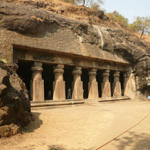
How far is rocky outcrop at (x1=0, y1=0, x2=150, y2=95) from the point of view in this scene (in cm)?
820

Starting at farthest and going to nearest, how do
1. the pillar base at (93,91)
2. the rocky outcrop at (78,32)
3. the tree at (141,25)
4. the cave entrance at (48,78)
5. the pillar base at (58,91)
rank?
1. the tree at (141,25)
2. the cave entrance at (48,78)
3. the pillar base at (93,91)
4. the pillar base at (58,91)
5. the rocky outcrop at (78,32)

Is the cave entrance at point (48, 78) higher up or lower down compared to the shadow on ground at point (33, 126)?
higher up

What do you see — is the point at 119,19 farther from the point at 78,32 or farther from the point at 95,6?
the point at 78,32

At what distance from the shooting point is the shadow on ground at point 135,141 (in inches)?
120

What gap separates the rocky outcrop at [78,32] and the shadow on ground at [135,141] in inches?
278

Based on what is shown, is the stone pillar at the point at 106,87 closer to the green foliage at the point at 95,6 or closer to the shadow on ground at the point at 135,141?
the shadow on ground at the point at 135,141

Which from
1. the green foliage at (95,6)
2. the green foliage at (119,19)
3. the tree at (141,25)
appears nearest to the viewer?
the green foliage at (95,6)

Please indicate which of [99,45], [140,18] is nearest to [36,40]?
[99,45]

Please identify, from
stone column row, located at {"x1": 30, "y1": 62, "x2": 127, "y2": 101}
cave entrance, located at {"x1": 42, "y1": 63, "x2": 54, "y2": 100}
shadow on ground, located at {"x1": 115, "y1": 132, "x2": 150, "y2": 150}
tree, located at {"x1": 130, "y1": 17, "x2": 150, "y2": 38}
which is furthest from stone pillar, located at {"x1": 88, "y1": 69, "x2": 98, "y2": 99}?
tree, located at {"x1": 130, "y1": 17, "x2": 150, "y2": 38}

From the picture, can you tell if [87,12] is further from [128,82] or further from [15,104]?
[15,104]

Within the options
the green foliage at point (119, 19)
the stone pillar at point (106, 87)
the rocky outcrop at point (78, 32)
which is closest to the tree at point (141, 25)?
the green foliage at point (119, 19)

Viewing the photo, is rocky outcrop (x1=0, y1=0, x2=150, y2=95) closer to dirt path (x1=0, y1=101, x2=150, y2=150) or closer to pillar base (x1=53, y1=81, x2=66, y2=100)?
pillar base (x1=53, y1=81, x2=66, y2=100)

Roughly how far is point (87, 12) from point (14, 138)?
14879 mm

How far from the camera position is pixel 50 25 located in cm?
965
